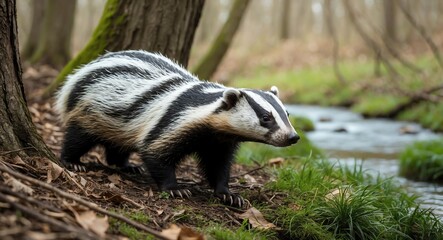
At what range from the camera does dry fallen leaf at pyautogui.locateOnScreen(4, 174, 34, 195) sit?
3299 millimetres

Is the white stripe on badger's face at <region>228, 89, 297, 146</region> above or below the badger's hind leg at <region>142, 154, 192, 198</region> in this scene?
above

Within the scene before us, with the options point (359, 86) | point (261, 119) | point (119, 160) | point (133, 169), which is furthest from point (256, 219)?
point (359, 86)

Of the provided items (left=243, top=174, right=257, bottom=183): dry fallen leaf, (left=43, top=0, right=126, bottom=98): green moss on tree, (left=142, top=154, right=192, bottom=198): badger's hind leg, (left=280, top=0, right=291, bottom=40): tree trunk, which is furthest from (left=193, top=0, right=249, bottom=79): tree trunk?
(left=280, top=0, right=291, bottom=40): tree trunk

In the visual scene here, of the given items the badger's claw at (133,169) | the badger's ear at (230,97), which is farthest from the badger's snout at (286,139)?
the badger's claw at (133,169)

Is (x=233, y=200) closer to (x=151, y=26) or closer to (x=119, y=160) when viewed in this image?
(x=119, y=160)

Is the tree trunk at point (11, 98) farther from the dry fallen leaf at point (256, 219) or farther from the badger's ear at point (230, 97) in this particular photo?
the dry fallen leaf at point (256, 219)

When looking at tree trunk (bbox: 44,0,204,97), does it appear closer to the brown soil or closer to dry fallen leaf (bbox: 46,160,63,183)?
the brown soil

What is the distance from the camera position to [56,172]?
4137mm

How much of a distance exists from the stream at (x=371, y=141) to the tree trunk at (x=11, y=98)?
3780 millimetres

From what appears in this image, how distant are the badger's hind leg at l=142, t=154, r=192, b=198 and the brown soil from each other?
0.09 meters

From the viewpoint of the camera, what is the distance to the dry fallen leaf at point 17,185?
10.8 feet

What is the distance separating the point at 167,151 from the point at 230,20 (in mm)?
4008

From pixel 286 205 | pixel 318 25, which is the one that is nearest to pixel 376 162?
pixel 286 205

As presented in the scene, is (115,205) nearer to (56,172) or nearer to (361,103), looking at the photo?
(56,172)
